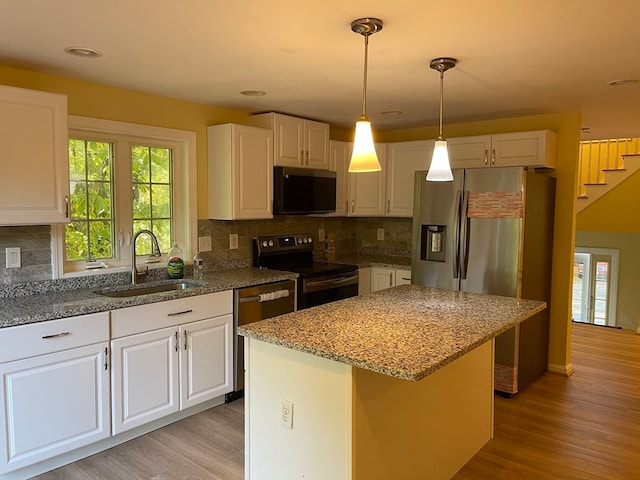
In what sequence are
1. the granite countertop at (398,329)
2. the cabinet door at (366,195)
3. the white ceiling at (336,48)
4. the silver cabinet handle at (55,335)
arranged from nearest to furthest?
the granite countertop at (398,329), the white ceiling at (336,48), the silver cabinet handle at (55,335), the cabinet door at (366,195)

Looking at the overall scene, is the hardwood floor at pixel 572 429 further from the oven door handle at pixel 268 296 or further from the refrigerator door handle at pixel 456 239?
the oven door handle at pixel 268 296

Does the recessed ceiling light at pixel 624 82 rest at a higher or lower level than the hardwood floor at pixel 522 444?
higher

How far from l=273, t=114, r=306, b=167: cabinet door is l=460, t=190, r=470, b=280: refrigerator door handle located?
1.40 m

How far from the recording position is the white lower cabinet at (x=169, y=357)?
2795 millimetres

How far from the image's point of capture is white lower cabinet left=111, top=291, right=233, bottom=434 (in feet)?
9.17

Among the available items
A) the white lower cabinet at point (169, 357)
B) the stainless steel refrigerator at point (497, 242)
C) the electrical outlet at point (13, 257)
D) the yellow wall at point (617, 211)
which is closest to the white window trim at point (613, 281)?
the yellow wall at point (617, 211)

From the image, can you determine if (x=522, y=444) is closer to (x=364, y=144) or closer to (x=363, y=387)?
(x=363, y=387)

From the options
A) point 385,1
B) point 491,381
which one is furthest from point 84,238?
point 491,381

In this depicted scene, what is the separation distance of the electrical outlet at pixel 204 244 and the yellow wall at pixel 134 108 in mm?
181

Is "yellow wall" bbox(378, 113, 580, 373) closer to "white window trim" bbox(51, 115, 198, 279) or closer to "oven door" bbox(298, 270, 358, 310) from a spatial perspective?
"oven door" bbox(298, 270, 358, 310)

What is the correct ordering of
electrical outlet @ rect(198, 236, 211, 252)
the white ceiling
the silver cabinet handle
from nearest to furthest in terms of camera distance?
the white ceiling, the silver cabinet handle, electrical outlet @ rect(198, 236, 211, 252)

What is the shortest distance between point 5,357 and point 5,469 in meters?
0.56

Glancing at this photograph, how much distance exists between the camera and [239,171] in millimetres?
3705

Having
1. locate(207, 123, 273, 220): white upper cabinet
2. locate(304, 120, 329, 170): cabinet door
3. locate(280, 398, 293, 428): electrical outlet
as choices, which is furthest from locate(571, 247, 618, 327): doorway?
locate(280, 398, 293, 428): electrical outlet
